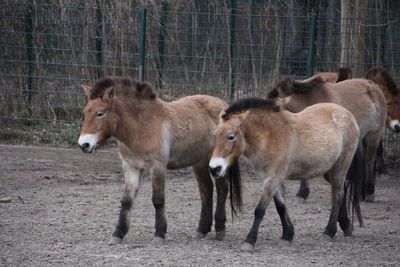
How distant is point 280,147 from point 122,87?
1.68m

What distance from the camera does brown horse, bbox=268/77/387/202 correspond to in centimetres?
884

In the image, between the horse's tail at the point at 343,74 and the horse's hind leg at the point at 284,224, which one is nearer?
the horse's hind leg at the point at 284,224

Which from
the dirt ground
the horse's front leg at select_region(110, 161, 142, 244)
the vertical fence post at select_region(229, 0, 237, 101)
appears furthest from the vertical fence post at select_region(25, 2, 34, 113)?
the horse's front leg at select_region(110, 161, 142, 244)

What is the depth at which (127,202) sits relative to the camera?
6.85 meters

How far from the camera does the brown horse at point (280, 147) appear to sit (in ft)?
21.3

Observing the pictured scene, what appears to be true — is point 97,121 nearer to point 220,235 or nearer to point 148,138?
point 148,138

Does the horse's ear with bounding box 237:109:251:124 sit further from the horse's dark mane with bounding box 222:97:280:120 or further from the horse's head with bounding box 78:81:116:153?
the horse's head with bounding box 78:81:116:153

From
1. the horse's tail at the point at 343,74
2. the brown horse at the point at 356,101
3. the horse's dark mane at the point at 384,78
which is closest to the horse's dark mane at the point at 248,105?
the brown horse at the point at 356,101

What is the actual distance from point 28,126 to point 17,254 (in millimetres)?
6608

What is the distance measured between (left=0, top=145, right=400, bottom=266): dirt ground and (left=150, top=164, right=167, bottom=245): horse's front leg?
0.14 m

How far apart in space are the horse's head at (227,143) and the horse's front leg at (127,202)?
3.05 ft

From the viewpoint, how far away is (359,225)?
25.9 ft

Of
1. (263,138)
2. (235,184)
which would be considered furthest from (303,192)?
(263,138)

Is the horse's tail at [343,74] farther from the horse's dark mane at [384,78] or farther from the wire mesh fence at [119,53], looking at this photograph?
the wire mesh fence at [119,53]
